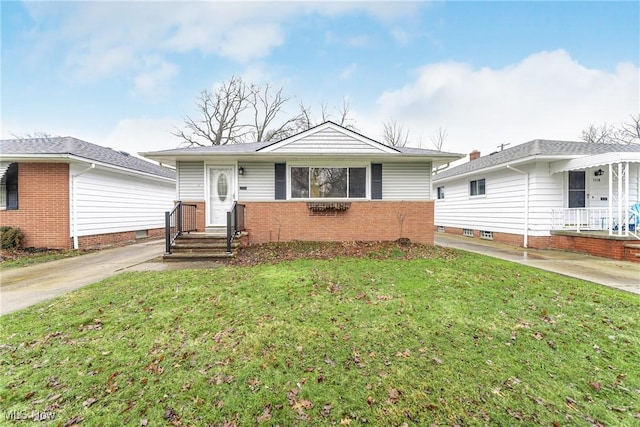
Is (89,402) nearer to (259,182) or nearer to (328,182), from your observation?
(259,182)

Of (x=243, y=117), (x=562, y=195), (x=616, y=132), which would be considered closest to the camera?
(x=562, y=195)

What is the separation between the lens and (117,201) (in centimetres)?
1113

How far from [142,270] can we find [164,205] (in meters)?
9.28

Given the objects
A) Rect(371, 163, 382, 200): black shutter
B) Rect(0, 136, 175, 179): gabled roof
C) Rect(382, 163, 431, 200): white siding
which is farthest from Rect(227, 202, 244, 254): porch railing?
Rect(0, 136, 175, 179): gabled roof

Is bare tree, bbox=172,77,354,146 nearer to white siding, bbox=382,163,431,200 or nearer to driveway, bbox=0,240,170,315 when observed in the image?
white siding, bbox=382,163,431,200

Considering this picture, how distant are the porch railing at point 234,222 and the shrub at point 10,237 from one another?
22.7 ft

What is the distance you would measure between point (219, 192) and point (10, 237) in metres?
6.44

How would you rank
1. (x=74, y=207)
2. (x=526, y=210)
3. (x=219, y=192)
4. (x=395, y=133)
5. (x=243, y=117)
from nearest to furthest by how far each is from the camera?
(x=74, y=207) < (x=219, y=192) < (x=526, y=210) < (x=243, y=117) < (x=395, y=133)

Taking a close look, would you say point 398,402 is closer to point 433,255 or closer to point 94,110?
point 433,255

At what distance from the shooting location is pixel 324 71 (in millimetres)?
17281

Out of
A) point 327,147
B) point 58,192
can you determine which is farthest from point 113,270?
point 327,147

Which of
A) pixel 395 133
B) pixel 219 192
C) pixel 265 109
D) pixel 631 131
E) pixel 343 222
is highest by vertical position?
pixel 265 109

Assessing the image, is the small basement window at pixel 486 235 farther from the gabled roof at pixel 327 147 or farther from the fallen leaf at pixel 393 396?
the fallen leaf at pixel 393 396

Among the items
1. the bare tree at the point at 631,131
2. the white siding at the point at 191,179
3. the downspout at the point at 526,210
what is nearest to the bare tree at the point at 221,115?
the white siding at the point at 191,179
